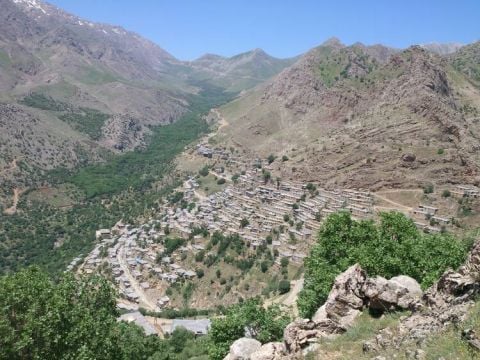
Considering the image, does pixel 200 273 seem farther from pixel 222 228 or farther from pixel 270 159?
pixel 270 159

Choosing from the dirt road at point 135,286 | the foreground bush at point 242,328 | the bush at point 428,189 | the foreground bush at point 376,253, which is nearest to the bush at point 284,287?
the dirt road at point 135,286

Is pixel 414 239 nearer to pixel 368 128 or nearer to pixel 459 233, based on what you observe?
pixel 459 233

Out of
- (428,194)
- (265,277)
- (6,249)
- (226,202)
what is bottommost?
(6,249)

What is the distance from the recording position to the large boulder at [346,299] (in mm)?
22109

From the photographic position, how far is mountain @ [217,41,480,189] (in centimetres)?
8106

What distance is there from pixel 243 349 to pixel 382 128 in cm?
7817

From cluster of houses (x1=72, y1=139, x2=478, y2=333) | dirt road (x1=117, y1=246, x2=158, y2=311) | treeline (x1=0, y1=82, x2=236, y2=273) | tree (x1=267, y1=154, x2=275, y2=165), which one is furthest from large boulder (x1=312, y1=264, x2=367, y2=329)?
tree (x1=267, y1=154, x2=275, y2=165)

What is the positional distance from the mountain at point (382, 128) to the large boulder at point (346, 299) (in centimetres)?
6055

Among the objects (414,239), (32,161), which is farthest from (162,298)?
(32,161)

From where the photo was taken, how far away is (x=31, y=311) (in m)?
23.5

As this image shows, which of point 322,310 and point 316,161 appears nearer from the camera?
point 322,310

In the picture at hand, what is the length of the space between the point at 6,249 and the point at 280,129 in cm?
9006

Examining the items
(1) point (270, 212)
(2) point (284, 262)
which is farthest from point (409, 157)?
(2) point (284, 262)

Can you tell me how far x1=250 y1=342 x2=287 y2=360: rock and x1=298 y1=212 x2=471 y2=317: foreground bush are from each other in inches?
417
